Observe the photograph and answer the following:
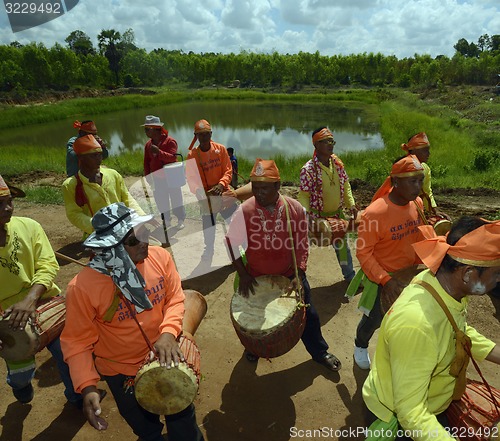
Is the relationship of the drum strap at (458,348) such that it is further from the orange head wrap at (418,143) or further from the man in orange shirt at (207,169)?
the man in orange shirt at (207,169)

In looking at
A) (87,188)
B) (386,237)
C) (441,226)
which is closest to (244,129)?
(87,188)

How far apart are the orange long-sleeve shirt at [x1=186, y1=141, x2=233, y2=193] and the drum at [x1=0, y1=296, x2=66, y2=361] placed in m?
3.10

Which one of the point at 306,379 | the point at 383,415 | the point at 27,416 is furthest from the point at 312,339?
the point at 27,416

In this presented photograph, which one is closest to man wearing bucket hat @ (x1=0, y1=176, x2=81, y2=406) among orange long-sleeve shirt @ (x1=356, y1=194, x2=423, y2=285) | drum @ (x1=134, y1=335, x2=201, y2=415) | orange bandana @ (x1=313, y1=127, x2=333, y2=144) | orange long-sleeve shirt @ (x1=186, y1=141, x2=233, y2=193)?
drum @ (x1=134, y1=335, x2=201, y2=415)

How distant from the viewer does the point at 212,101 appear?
4397 centimetres

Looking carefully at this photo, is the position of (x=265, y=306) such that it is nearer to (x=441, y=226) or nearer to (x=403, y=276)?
(x=403, y=276)

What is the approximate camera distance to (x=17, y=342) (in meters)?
2.57

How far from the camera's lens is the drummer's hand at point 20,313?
2523 millimetres


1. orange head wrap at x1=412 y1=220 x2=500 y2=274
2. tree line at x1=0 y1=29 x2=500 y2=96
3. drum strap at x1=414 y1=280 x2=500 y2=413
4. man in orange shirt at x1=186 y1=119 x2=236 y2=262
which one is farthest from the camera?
tree line at x1=0 y1=29 x2=500 y2=96

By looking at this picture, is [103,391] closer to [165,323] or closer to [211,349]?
[211,349]

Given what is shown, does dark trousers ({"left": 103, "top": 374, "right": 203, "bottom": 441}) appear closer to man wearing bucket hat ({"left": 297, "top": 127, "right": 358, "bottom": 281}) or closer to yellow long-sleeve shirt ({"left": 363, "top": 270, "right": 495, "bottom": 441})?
yellow long-sleeve shirt ({"left": 363, "top": 270, "right": 495, "bottom": 441})

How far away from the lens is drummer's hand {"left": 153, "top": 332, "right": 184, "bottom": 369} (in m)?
2.11

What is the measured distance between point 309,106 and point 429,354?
3880cm

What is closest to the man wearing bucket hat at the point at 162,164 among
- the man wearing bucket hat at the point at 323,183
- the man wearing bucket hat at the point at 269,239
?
the man wearing bucket hat at the point at 323,183
